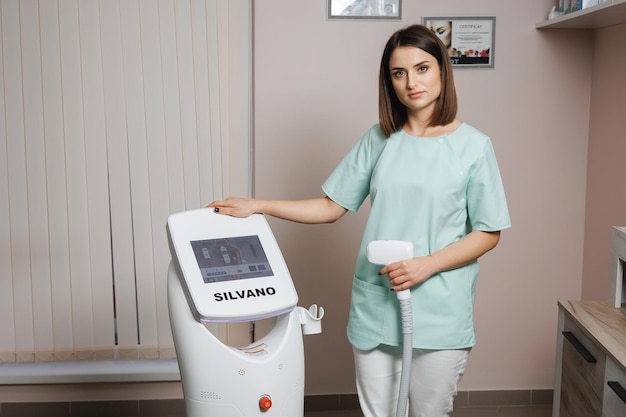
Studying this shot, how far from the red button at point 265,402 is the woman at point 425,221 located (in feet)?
0.95

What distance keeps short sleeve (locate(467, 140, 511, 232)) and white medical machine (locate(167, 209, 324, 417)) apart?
1.57 feet

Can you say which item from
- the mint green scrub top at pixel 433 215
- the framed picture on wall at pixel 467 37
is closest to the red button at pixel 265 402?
the mint green scrub top at pixel 433 215

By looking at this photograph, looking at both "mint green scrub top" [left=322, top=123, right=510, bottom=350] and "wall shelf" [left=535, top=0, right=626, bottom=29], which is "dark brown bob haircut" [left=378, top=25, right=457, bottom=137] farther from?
"wall shelf" [left=535, top=0, right=626, bottom=29]

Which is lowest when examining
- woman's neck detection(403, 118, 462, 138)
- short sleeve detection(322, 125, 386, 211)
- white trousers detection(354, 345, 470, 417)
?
white trousers detection(354, 345, 470, 417)

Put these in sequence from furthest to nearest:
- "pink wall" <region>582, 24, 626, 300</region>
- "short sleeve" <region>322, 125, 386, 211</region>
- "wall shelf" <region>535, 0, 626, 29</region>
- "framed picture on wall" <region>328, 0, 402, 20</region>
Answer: "framed picture on wall" <region>328, 0, 402, 20</region>, "pink wall" <region>582, 24, 626, 300</region>, "wall shelf" <region>535, 0, 626, 29</region>, "short sleeve" <region>322, 125, 386, 211</region>

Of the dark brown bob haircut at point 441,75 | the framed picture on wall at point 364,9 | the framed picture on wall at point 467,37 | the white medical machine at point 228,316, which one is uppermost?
the framed picture on wall at point 364,9

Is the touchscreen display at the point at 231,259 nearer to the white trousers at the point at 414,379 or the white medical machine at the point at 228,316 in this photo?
the white medical machine at the point at 228,316

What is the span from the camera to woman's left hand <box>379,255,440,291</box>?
1.68 m

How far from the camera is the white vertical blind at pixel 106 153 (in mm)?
2629

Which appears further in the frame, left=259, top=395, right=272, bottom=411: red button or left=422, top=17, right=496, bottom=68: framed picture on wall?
left=422, top=17, right=496, bottom=68: framed picture on wall

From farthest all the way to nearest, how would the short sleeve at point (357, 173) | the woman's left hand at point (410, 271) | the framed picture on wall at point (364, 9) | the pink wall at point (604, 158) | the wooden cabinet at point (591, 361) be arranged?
the framed picture on wall at point (364, 9)
the pink wall at point (604, 158)
the short sleeve at point (357, 173)
the woman's left hand at point (410, 271)
the wooden cabinet at point (591, 361)

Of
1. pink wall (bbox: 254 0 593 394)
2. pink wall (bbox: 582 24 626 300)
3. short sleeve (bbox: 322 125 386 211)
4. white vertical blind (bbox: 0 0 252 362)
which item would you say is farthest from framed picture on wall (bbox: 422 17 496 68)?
short sleeve (bbox: 322 125 386 211)

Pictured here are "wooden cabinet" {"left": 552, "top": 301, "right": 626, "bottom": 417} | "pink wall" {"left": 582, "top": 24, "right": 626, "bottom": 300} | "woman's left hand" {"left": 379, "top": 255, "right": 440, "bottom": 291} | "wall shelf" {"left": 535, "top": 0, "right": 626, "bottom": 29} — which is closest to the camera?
"wooden cabinet" {"left": 552, "top": 301, "right": 626, "bottom": 417}

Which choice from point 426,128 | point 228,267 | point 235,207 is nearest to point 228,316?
point 228,267
